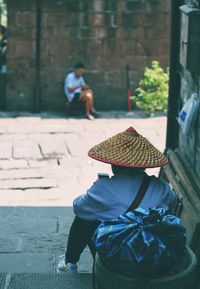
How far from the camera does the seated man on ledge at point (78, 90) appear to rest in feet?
45.5

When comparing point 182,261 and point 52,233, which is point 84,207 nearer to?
point 182,261

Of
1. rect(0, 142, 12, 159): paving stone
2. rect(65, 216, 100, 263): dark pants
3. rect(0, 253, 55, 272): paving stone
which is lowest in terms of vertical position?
rect(0, 142, 12, 159): paving stone

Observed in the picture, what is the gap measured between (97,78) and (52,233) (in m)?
7.04

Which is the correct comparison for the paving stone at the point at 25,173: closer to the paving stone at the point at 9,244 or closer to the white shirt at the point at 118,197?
the paving stone at the point at 9,244

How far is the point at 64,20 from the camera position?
14.0 metres

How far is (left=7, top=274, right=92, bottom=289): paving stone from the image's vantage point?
562cm

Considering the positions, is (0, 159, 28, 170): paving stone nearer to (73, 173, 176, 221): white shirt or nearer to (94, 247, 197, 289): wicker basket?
(73, 173, 176, 221): white shirt

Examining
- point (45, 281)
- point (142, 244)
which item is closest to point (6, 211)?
point (45, 281)

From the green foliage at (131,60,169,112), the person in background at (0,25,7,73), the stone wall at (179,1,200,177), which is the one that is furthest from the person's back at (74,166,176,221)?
the person in background at (0,25,7,73)

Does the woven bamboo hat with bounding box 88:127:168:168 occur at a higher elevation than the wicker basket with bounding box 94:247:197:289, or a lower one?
higher

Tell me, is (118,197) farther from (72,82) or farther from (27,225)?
(72,82)

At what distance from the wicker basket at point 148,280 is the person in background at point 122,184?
53cm

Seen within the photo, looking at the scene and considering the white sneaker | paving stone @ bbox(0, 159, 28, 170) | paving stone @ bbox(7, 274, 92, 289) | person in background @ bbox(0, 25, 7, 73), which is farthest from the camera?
person in background @ bbox(0, 25, 7, 73)

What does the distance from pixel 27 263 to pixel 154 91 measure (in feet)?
24.9
